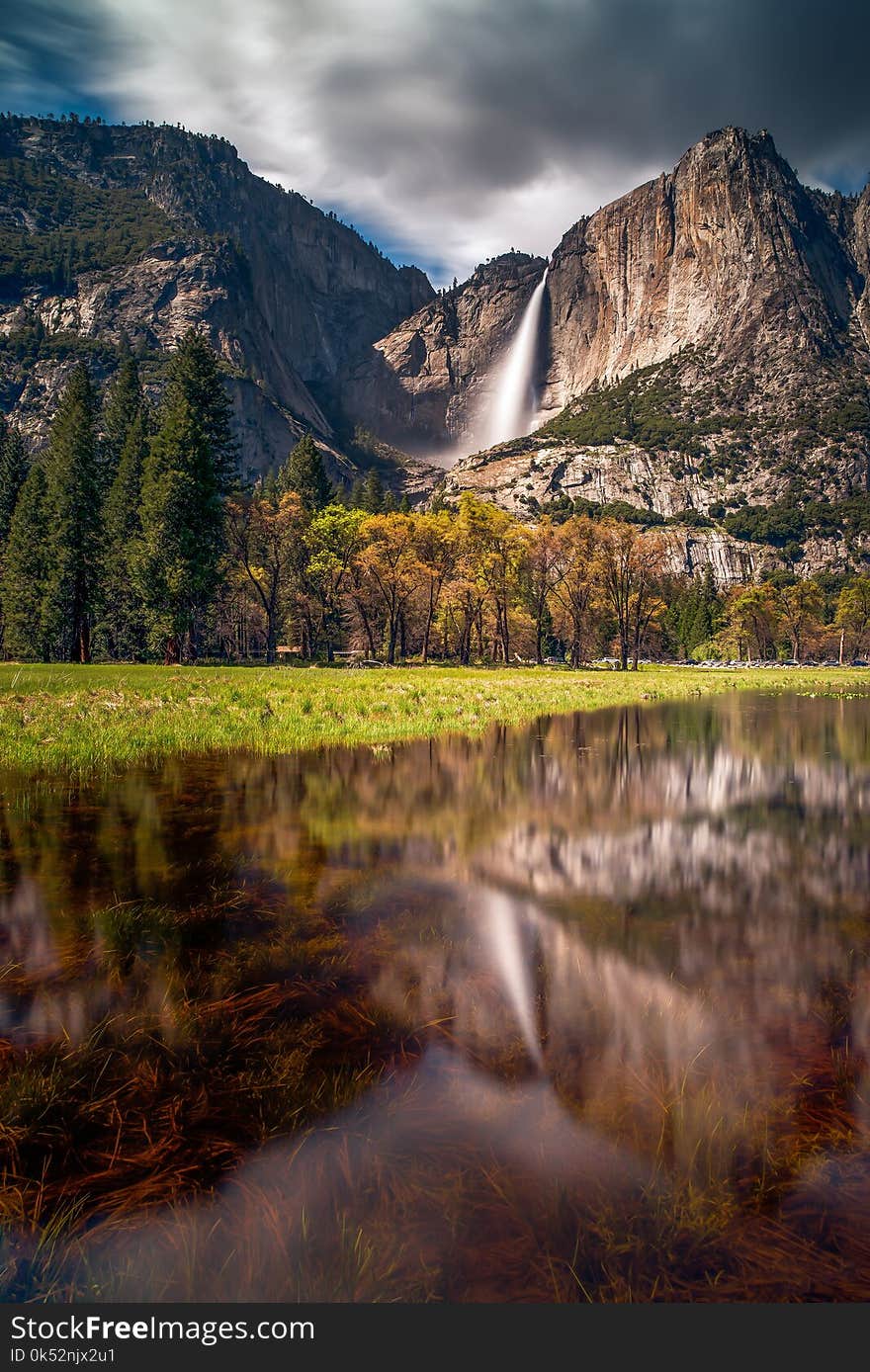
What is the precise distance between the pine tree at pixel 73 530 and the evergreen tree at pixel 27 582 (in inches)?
48.0

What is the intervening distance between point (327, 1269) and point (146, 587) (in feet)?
166

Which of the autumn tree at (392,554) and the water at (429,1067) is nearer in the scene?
the water at (429,1067)

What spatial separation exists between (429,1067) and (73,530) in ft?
200

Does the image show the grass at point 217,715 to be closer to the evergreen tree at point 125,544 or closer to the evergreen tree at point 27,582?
the evergreen tree at point 125,544

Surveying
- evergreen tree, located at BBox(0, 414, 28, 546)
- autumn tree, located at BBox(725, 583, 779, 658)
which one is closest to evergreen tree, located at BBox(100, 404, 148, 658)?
evergreen tree, located at BBox(0, 414, 28, 546)

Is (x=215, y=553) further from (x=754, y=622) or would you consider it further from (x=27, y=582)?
(x=754, y=622)

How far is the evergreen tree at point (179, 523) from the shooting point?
4744cm

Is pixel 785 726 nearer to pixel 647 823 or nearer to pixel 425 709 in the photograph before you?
pixel 425 709

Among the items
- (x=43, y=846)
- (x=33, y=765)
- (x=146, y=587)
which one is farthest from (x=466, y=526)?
(x=43, y=846)

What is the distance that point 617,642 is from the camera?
394ft

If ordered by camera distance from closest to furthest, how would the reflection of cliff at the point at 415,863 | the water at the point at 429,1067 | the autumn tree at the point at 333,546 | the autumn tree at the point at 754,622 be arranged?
1. the water at the point at 429,1067
2. the reflection of cliff at the point at 415,863
3. the autumn tree at the point at 333,546
4. the autumn tree at the point at 754,622

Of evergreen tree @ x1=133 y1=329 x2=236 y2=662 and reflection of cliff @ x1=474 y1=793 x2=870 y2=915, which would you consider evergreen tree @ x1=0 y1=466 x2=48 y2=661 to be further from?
reflection of cliff @ x1=474 y1=793 x2=870 y2=915

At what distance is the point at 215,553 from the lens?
5131cm

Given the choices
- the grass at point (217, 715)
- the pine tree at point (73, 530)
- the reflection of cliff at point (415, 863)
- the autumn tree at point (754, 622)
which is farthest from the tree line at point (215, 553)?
the autumn tree at point (754, 622)
